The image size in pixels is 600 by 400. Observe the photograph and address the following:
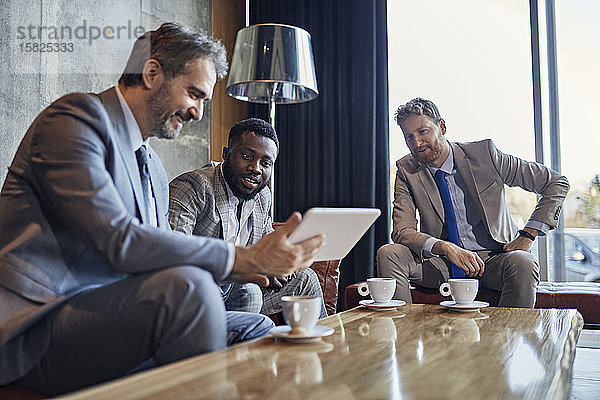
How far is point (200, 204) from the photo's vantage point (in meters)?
2.32

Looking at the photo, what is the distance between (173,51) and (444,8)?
10.5ft

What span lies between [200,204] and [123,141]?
2.97ft

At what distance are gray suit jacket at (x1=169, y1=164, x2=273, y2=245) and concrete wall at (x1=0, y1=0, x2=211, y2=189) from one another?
0.89 m

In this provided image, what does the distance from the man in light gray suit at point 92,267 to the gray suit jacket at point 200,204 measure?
2.91ft

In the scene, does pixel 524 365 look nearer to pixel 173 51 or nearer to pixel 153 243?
pixel 153 243

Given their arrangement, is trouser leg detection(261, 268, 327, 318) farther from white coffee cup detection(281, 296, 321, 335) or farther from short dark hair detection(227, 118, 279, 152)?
white coffee cup detection(281, 296, 321, 335)

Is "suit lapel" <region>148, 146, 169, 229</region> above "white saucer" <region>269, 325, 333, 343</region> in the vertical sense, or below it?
above

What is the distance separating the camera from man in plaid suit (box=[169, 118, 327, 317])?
7.56 feet

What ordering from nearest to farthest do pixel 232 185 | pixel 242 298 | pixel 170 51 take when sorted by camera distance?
pixel 170 51 → pixel 242 298 → pixel 232 185

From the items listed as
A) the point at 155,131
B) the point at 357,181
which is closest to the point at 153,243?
the point at 155,131

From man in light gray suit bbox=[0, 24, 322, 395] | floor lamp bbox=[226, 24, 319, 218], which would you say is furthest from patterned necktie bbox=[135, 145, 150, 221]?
floor lamp bbox=[226, 24, 319, 218]

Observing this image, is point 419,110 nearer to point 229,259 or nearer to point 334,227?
point 334,227

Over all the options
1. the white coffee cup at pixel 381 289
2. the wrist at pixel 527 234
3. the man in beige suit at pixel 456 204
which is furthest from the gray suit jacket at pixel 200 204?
the wrist at pixel 527 234

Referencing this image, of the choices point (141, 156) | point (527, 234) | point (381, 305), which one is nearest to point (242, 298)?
point (381, 305)
